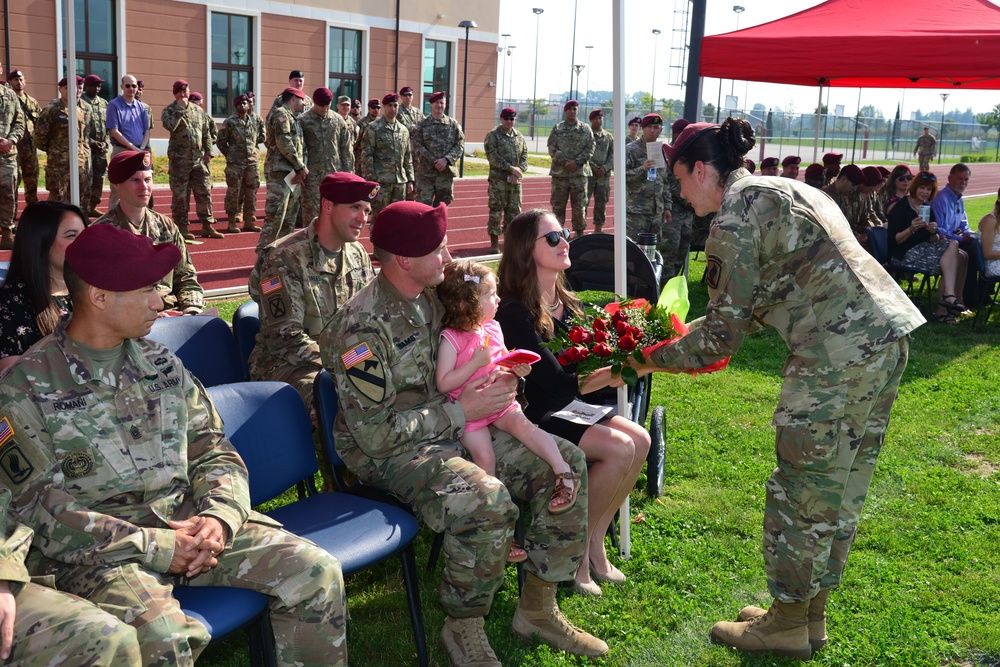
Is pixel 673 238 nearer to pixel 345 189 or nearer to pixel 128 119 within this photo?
pixel 345 189

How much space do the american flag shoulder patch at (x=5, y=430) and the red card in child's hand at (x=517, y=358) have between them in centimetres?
168

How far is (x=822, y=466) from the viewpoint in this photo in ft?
10.9

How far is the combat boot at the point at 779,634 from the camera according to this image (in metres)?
3.50

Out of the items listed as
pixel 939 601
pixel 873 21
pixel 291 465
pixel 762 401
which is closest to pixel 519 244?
pixel 291 465

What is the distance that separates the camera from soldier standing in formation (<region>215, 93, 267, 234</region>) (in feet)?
44.1

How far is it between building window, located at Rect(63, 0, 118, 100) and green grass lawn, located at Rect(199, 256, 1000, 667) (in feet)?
66.8

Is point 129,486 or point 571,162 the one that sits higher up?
point 571,162

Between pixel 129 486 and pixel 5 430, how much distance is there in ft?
1.23

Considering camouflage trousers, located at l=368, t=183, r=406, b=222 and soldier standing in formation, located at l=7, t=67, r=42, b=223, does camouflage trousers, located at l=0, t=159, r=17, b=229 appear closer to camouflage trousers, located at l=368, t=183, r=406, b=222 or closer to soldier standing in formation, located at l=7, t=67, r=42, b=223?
soldier standing in formation, located at l=7, t=67, r=42, b=223

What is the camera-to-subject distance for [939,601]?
3.98 meters

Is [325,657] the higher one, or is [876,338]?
[876,338]

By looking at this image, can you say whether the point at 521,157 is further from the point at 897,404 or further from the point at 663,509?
the point at 663,509

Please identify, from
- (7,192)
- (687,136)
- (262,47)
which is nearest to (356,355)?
(687,136)

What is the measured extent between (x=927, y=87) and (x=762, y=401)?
5.80 meters
